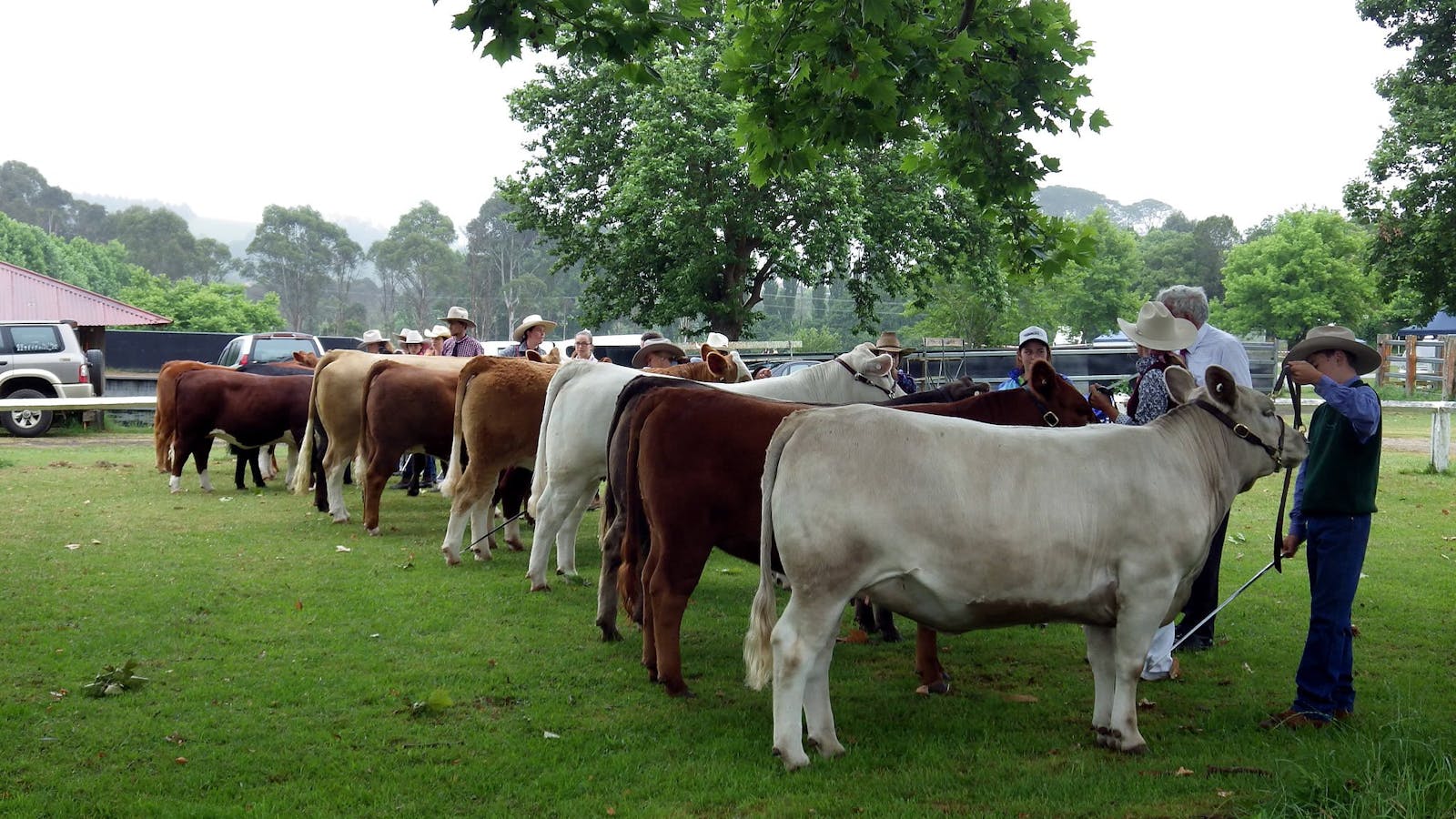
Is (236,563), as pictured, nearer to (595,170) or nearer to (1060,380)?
(1060,380)

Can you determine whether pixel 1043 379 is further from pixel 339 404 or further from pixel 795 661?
pixel 339 404

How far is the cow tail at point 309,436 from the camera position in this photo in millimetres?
13312

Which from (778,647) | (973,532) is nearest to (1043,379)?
(973,532)

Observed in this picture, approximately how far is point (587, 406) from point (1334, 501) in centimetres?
→ 536

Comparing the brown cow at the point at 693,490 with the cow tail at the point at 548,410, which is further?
the cow tail at the point at 548,410

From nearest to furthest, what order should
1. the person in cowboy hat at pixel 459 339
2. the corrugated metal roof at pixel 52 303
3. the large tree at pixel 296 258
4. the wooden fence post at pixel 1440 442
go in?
the person in cowboy hat at pixel 459 339, the wooden fence post at pixel 1440 442, the corrugated metal roof at pixel 52 303, the large tree at pixel 296 258

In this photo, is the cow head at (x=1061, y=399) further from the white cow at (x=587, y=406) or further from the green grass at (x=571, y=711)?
the white cow at (x=587, y=406)

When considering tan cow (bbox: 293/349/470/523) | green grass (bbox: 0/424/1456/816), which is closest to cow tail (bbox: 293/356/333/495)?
tan cow (bbox: 293/349/470/523)

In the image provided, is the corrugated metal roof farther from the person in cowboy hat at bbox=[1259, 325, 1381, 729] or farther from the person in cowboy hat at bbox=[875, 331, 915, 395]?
the person in cowboy hat at bbox=[1259, 325, 1381, 729]

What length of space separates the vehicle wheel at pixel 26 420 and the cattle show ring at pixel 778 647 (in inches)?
653

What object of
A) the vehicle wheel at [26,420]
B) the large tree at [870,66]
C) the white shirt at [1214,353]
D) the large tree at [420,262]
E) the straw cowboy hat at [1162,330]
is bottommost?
the vehicle wheel at [26,420]

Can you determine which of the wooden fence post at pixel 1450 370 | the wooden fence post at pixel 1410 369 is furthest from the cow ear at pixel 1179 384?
the wooden fence post at pixel 1410 369

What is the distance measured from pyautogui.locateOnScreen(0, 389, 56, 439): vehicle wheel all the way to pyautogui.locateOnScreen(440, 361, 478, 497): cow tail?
58.4 ft

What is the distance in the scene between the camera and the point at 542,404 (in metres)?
10.5
